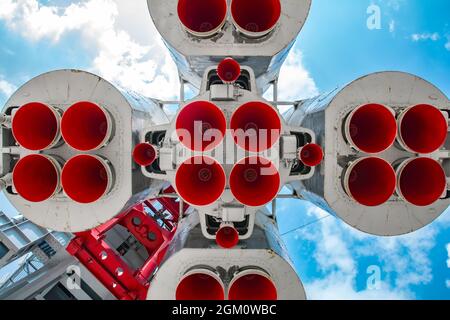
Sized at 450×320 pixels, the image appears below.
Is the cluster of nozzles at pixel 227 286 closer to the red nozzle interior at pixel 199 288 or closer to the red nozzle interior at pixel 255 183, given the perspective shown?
the red nozzle interior at pixel 199 288

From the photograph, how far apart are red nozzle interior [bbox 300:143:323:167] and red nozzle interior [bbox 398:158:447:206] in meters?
1.07

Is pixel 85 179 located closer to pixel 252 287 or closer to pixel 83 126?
pixel 83 126

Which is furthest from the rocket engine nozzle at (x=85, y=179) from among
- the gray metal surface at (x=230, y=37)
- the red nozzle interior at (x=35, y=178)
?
the gray metal surface at (x=230, y=37)

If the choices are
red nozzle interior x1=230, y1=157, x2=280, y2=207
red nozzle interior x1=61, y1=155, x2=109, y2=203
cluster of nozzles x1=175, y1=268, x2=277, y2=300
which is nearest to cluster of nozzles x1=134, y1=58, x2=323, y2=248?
red nozzle interior x1=230, y1=157, x2=280, y2=207

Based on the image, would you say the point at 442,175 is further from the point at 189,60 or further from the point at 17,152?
the point at 17,152

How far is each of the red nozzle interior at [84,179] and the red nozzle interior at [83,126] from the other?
0.57 ft

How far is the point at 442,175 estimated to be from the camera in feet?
9.50

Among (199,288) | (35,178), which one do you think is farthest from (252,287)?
(35,178)

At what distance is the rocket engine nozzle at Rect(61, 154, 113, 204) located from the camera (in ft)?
9.98

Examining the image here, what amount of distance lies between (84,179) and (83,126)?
63 centimetres

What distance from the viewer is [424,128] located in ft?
10.3

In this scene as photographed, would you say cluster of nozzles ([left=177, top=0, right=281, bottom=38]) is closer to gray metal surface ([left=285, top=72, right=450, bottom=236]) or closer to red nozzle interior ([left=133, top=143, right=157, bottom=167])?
gray metal surface ([left=285, top=72, right=450, bottom=236])

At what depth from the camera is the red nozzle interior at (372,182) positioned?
9.64 ft
